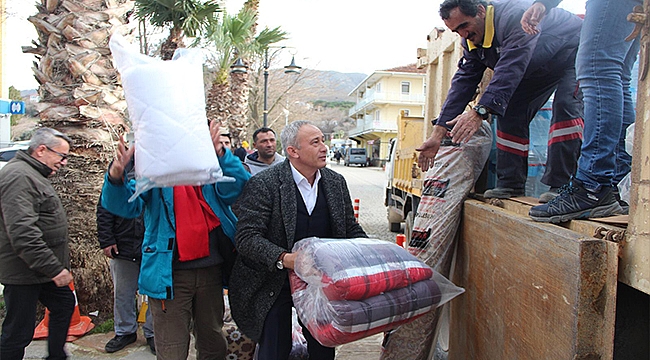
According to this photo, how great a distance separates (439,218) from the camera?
2945mm

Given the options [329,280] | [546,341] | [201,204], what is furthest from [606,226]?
[201,204]

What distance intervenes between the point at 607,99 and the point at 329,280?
1391 mm

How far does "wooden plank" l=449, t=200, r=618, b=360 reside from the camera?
59.7 inches

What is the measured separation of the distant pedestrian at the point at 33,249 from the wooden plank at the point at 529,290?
2.66 meters

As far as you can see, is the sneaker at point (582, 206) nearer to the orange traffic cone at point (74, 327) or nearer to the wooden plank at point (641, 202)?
the wooden plank at point (641, 202)

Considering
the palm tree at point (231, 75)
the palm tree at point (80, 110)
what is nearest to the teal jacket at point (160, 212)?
the palm tree at point (80, 110)

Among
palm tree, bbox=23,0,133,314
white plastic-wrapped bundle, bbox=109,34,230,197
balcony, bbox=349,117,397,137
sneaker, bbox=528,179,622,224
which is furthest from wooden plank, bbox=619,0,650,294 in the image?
balcony, bbox=349,117,397,137

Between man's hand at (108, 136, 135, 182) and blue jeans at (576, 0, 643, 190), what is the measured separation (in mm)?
2195

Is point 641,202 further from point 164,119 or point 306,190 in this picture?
point 164,119

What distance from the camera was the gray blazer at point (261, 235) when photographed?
2631 mm

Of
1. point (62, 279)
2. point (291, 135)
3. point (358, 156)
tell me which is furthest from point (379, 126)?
point (291, 135)

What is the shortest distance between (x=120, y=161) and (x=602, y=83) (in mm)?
2354

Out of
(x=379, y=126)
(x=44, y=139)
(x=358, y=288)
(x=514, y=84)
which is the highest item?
(x=379, y=126)

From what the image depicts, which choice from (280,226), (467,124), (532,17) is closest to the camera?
(532,17)
